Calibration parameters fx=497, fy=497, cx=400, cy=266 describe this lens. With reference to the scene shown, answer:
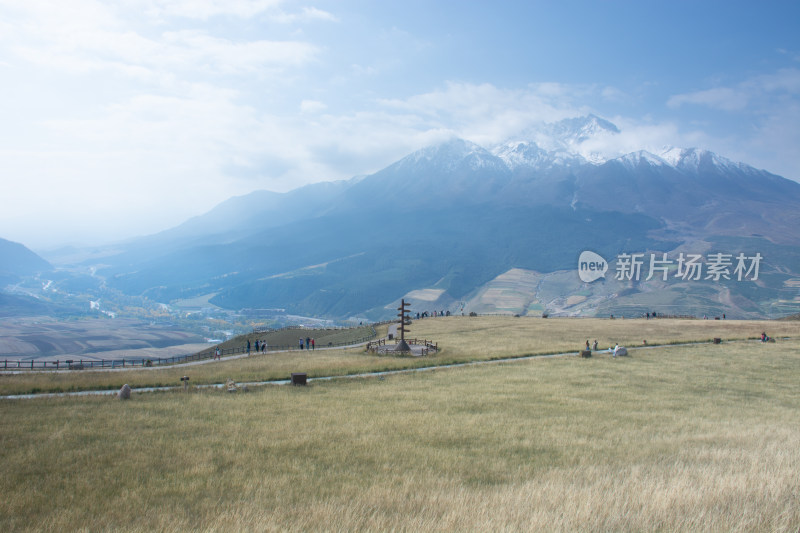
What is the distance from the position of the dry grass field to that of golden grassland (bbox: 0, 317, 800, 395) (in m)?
6.36

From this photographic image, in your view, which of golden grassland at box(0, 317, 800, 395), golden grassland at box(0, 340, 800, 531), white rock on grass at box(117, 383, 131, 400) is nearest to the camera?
golden grassland at box(0, 340, 800, 531)

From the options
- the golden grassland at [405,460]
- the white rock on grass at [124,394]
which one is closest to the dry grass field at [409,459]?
the golden grassland at [405,460]

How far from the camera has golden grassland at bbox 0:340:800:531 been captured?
29.2 ft

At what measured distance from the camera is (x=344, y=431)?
17828mm

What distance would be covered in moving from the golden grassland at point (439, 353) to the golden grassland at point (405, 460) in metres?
6.46

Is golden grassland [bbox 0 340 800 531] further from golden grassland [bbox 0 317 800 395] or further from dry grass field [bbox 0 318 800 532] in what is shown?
golden grassland [bbox 0 317 800 395]

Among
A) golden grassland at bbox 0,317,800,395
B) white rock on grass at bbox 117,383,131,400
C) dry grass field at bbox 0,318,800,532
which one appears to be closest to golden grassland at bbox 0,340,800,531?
dry grass field at bbox 0,318,800,532

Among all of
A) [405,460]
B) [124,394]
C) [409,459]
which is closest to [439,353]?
[124,394]

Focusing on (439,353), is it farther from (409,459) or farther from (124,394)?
(409,459)

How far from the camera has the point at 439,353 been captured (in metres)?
50.2

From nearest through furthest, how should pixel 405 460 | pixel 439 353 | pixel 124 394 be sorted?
pixel 405 460 → pixel 124 394 → pixel 439 353

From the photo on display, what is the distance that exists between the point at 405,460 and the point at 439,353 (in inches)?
1434

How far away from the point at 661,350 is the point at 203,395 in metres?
44.3

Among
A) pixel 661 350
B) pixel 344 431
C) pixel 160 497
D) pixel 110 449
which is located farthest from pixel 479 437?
pixel 661 350
